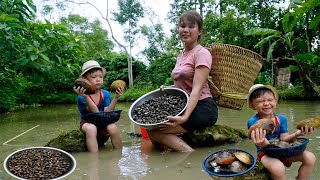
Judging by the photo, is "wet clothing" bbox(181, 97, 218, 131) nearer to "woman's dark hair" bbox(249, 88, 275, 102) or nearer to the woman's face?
Answer: the woman's face

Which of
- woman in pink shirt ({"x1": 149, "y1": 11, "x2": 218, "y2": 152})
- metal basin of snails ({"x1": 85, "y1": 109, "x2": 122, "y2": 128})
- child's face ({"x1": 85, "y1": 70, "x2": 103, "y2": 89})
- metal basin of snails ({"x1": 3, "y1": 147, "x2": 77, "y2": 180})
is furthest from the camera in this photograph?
child's face ({"x1": 85, "y1": 70, "x2": 103, "y2": 89})

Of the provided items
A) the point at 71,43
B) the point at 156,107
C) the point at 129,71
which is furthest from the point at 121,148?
the point at 129,71

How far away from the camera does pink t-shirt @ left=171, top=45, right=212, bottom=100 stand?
10.6 feet

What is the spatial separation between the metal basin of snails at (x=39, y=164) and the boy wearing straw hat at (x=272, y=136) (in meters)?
1.11

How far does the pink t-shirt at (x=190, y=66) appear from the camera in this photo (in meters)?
3.24

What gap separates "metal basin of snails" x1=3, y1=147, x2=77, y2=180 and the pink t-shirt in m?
1.55

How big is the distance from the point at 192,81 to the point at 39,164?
178 centimetres

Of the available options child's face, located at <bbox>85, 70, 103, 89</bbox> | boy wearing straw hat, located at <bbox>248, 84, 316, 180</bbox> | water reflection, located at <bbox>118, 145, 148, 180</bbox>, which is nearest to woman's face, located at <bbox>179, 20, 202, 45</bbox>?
child's face, located at <bbox>85, 70, 103, 89</bbox>

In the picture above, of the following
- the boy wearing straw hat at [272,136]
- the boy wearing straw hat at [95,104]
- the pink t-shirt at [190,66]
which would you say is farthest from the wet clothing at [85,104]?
the boy wearing straw hat at [272,136]

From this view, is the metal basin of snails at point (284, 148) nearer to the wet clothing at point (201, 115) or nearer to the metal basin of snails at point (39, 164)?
the metal basin of snails at point (39, 164)

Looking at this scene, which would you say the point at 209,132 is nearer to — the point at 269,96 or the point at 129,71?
the point at 269,96

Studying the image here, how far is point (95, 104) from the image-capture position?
11.5ft

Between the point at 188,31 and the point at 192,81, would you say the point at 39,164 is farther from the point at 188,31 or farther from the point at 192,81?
the point at 188,31

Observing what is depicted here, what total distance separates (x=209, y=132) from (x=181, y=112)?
619 mm
